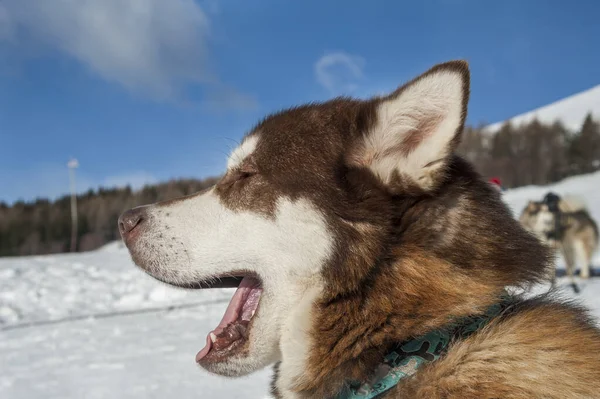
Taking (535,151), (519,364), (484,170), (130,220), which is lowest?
(519,364)

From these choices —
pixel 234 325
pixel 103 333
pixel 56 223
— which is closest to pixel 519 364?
pixel 234 325

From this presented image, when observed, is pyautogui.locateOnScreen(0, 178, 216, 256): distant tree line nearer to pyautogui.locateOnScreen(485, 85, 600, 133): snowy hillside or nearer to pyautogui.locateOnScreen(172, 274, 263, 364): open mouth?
pyautogui.locateOnScreen(172, 274, 263, 364): open mouth

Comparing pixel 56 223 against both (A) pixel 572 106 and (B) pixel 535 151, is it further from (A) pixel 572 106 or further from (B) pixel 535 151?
(A) pixel 572 106

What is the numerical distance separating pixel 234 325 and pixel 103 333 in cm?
544

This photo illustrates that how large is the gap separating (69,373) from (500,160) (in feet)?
161

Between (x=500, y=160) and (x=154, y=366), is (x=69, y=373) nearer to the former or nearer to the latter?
(x=154, y=366)

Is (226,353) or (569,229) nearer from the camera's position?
(226,353)

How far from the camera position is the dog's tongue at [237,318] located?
2.37m

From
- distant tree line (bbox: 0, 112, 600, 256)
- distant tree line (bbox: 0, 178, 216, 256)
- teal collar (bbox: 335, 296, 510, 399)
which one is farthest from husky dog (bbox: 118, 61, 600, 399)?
distant tree line (bbox: 0, 178, 216, 256)

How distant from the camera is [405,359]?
76.4 inches

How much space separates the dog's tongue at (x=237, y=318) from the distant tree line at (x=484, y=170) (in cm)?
3110

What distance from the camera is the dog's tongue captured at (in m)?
2.37

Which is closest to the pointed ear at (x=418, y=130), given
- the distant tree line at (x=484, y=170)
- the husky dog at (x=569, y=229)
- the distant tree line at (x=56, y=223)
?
the husky dog at (x=569, y=229)

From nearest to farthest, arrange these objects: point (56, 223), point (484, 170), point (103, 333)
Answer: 1. point (103, 333)
2. point (484, 170)
3. point (56, 223)
